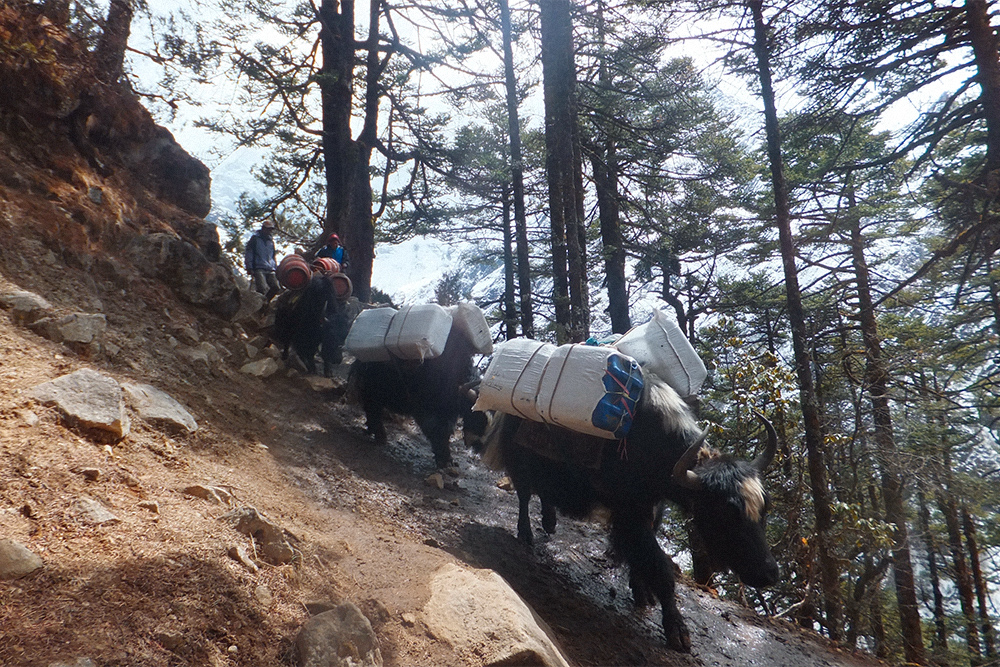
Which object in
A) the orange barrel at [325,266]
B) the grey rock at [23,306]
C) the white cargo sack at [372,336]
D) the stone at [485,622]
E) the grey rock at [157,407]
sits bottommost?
the stone at [485,622]

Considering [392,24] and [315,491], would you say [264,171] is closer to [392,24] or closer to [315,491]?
[392,24]

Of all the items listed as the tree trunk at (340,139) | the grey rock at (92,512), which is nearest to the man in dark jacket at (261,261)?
the tree trunk at (340,139)

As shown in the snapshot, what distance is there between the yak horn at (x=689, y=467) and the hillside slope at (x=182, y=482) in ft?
3.98

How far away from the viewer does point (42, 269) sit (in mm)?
4613

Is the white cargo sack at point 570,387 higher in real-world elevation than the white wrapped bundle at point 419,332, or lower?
lower

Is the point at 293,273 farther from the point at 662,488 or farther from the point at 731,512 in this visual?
the point at 731,512

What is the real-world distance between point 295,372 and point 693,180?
8740 mm

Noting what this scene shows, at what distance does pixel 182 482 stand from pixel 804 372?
6.42 metres

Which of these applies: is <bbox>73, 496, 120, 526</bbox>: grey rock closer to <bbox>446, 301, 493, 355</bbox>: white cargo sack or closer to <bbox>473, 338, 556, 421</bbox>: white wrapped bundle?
<bbox>473, 338, 556, 421</bbox>: white wrapped bundle

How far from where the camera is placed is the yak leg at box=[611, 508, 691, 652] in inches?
160

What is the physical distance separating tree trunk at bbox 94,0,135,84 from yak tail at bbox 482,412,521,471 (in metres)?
6.18

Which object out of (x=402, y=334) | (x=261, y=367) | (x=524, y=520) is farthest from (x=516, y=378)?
(x=261, y=367)

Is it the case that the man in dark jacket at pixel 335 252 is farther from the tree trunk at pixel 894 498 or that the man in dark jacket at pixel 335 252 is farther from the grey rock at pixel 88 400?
the tree trunk at pixel 894 498

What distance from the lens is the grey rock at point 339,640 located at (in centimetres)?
221
